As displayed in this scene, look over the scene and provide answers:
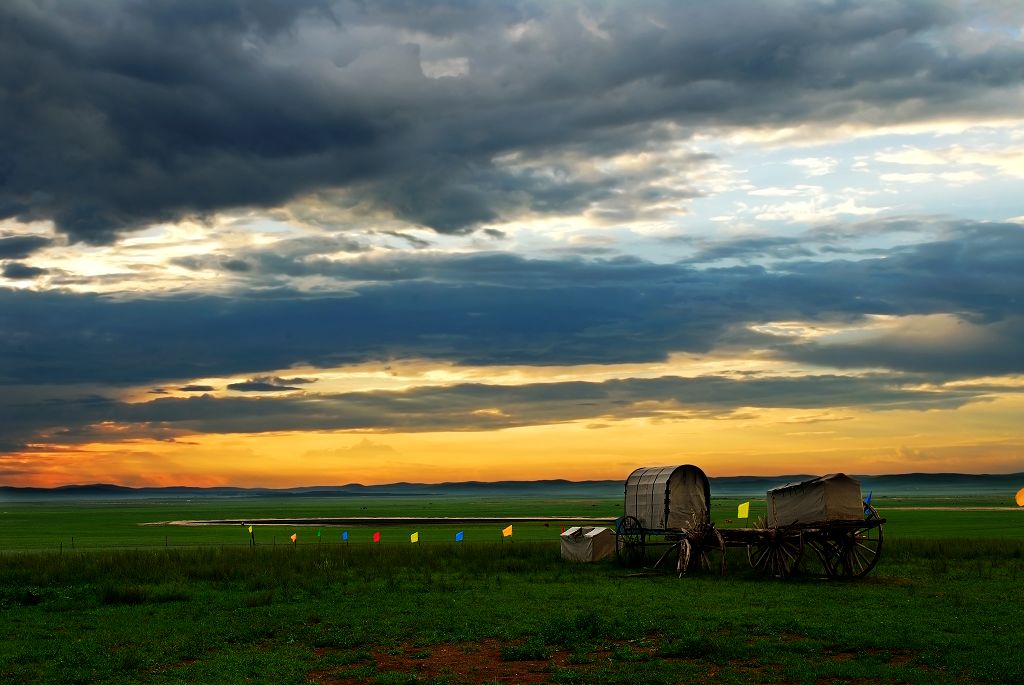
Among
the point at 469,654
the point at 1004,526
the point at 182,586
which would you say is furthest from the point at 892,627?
the point at 1004,526

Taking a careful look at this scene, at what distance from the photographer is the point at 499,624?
26.2m

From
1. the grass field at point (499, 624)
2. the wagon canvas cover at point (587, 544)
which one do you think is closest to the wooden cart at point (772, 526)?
the wagon canvas cover at point (587, 544)

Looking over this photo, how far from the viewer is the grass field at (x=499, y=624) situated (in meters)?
20.7

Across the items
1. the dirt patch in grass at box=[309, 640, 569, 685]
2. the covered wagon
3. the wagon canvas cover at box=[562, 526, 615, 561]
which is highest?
the covered wagon

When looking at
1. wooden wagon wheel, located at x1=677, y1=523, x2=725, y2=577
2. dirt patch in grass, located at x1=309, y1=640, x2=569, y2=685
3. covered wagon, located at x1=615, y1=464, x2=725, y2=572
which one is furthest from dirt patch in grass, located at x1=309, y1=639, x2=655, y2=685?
covered wagon, located at x1=615, y1=464, x2=725, y2=572

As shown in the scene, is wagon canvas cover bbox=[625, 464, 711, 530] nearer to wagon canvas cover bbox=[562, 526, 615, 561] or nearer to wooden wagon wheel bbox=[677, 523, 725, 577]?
wagon canvas cover bbox=[562, 526, 615, 561]

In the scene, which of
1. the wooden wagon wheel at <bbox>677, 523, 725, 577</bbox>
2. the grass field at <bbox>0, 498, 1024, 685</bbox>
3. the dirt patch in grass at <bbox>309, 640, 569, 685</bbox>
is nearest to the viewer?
the dirt patch in grass at <bbox>309, 640, 569, 685</bbox>

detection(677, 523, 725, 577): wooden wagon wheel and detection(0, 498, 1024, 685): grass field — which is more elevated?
detection(677, 523, 725, 577): wooden wagon wheel

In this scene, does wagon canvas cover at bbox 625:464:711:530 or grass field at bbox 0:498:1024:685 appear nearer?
grass field at bbox 0:498:1024:685

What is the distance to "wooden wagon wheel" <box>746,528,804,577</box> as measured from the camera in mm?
37312

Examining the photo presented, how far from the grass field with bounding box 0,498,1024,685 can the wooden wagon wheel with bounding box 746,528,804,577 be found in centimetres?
93

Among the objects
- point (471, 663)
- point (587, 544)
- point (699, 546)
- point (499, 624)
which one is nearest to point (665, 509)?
point (699, 546)

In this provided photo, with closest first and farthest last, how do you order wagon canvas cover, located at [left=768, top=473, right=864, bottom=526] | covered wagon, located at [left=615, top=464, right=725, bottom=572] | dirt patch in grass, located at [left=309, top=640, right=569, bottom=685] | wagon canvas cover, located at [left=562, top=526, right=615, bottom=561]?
dirt patch in grass, located at [left=309, top=640, right=569, bottom=685] < wagon canvas cover, located at [left=768, top=473, right=864, bottom=526] < covered wagon, located at [left=615, top=464, right=725, bottom=572] < wagon canvas cover, located at [left=562, top=526, right=615, bottom=561]

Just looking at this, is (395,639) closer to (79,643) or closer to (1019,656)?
(79,643)
